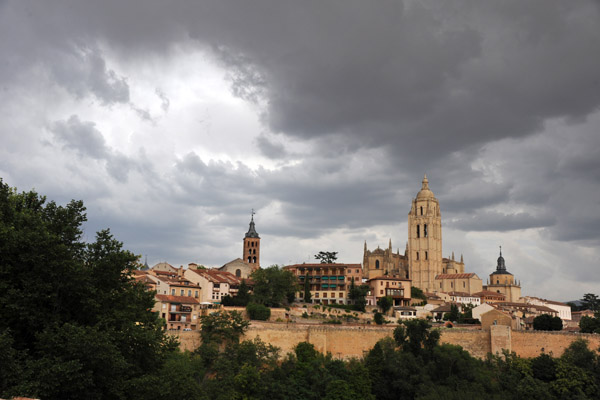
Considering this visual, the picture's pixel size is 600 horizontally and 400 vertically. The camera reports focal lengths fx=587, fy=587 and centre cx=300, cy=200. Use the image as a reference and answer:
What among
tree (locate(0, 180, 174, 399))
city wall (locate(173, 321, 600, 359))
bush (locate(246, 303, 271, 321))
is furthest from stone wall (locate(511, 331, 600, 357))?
tree (locate(0, 180, 174, 399))

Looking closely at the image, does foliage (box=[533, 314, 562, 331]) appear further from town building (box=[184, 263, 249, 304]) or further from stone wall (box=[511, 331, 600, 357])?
town building (box=[184, 263, 249, 304])

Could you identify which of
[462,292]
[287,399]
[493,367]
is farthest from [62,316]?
[462,292]

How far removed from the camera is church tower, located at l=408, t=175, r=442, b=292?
12875cm

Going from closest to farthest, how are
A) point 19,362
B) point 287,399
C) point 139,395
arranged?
point 19,362, point 139,395, point 287,399

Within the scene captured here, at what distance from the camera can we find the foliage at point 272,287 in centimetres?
7888

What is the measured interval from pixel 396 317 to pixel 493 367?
25.8 m

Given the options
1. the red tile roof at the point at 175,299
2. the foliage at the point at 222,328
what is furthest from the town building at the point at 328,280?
the foliage at the point at 222,328

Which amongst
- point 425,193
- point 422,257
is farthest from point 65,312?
point 425,193

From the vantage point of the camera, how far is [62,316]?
1007 inches

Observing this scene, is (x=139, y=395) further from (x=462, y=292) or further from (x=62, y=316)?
(x=462, y=292)

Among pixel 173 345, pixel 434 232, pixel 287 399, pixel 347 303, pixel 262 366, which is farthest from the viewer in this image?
pixel 434 232

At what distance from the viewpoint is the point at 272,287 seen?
79625mm

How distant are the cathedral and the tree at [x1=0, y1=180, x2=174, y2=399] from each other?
9871 cm

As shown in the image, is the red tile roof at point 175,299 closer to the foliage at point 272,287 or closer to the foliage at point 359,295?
the foliage at point 272,287
